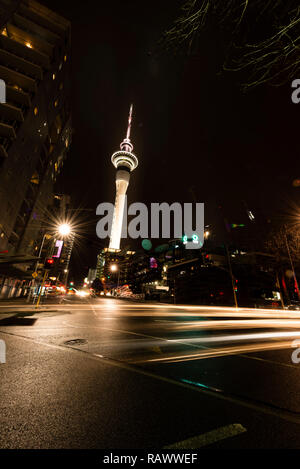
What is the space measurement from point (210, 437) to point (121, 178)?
128882 millimetres

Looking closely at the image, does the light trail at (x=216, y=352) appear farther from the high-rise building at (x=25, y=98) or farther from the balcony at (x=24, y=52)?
the balcony at (x=24, y=52)

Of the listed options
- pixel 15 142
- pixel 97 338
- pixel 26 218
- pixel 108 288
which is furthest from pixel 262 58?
pixel 108 288

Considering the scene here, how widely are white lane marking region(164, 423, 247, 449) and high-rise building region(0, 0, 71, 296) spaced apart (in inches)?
1335

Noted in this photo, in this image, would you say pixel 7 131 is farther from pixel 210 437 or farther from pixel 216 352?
pixel 210 437

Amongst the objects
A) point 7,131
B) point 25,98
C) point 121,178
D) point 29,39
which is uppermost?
point 121,178

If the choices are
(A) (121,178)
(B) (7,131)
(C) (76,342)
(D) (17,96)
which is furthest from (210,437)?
(A) (121,178)

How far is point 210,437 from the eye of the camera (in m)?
2.05

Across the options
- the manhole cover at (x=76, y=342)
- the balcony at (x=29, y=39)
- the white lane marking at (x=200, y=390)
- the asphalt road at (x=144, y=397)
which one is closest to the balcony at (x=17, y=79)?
the balcony at (x=29, y=39)

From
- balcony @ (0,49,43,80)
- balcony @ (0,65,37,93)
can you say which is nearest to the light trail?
balcony @ (0,65,37,93)

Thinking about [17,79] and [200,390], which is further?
[17,79]

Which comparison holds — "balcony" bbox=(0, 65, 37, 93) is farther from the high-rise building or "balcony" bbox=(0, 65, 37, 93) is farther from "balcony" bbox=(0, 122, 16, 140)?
"balcony" bbox=(0, 122, 16, 140)

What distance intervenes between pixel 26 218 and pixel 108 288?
79.1 meters

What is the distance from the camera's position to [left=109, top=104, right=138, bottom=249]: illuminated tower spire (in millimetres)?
114562

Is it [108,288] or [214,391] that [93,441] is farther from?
[108,288]
